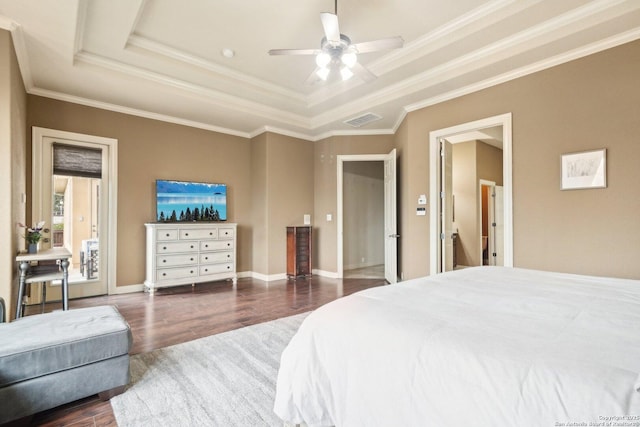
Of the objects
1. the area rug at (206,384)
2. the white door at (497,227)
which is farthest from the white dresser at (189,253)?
the white door at (497,227)

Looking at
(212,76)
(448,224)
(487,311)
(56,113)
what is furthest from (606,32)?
(56,113)

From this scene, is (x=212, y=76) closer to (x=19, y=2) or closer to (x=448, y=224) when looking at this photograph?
(x=19, y=2)

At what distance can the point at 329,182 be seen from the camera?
6.16 m

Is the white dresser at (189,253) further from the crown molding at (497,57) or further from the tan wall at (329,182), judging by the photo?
the crown molding at (497,57)

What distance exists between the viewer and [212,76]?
163 inches

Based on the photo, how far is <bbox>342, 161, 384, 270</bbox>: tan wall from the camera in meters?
7.04

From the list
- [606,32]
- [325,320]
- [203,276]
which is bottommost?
[203,276]

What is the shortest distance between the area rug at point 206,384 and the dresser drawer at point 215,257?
2.35m

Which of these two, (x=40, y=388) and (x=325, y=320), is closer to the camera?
(x=325, y=320)

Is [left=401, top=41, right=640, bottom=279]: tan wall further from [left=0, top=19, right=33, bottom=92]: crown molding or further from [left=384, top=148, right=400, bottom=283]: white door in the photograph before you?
[left=0, top=19, right=33, bottom=92]: crown molding

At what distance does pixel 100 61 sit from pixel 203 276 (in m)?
3.27

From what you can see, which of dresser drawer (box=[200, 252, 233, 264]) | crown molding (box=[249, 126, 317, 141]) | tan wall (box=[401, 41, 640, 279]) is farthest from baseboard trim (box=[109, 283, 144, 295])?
tan wall (box=[401, 41, 640, 279])

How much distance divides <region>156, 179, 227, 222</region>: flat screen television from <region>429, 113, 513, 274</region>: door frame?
3.72 m

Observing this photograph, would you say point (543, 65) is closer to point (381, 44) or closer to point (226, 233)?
point (381, 44)
